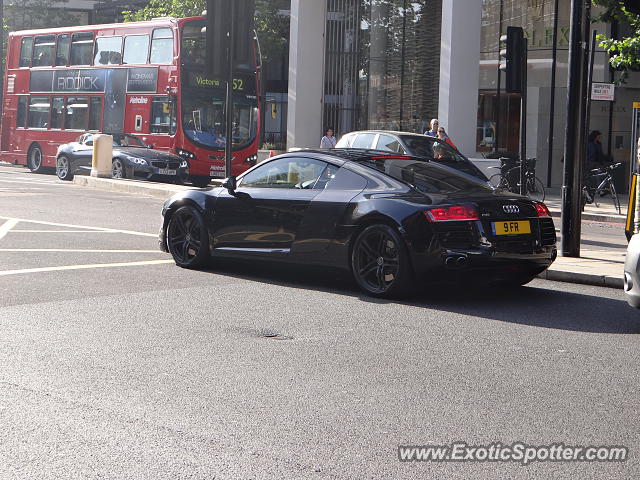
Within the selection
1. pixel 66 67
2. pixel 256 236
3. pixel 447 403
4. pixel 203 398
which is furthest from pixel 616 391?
pixel 66 67

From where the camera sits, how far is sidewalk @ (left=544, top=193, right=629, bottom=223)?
20922mm

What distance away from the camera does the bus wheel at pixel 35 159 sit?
3447 centimetres

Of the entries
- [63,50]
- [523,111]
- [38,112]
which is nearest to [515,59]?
[523,111]

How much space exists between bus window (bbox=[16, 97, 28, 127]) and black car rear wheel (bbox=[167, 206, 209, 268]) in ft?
80.9

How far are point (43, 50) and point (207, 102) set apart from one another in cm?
755

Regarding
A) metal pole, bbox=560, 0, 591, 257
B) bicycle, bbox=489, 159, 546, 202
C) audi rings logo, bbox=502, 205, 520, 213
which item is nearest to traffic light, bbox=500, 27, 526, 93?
metal pole, bbox=560, 0, 591, 257

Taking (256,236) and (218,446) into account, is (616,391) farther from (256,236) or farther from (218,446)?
(256,236)

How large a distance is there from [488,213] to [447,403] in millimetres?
3654

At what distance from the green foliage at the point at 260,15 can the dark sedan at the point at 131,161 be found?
42.0 feet

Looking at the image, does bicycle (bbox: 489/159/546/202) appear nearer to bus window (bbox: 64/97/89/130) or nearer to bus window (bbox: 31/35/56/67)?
bus window (bbox: 64/97/89/130)

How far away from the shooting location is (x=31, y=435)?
502 cm

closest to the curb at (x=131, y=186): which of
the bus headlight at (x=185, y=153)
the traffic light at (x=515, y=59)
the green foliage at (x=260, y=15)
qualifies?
the bus headlight at (x=185, y=153)

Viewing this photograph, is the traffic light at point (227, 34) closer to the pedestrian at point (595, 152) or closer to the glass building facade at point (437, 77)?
the glass building facade at point (437, 77)

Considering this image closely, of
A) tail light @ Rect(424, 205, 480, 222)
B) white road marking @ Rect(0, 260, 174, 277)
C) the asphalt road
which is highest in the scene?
tail light @ Rect(424, 205, 480, 222)
